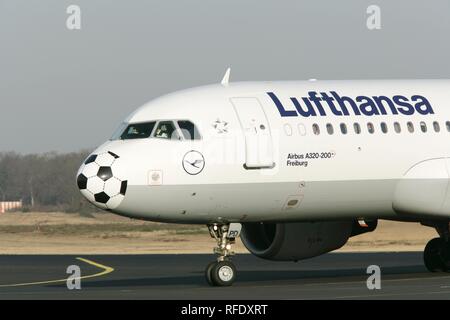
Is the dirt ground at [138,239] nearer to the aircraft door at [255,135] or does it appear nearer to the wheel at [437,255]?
the wheel at [437,255]

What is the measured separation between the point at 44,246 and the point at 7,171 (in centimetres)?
12267

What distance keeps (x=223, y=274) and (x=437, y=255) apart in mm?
7193

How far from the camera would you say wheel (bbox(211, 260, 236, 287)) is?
1220 inches

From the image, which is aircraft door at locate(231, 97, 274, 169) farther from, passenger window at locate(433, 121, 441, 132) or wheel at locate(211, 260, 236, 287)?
passenger window at locate(433, 121, 441, 132)

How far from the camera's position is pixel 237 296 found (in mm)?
27984

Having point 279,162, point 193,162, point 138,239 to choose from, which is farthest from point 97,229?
point 193,162

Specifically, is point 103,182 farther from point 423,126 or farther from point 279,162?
point 423,126

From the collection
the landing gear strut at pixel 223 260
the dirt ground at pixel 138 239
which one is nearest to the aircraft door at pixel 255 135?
the landing gear strut at pixel 223 260

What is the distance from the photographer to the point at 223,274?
3102cm

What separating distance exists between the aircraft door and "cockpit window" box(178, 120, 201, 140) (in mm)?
1085

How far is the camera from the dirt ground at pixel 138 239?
57.0m

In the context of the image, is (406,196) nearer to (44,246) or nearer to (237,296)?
(237,296)

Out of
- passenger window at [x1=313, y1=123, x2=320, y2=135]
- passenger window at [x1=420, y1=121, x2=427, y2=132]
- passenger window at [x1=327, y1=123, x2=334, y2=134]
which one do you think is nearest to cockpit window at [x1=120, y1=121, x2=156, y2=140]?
passenger window at [x1=313, y1=123, x2=320, y2=135]

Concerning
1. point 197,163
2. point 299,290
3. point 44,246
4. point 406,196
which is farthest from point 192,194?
point 44,246
